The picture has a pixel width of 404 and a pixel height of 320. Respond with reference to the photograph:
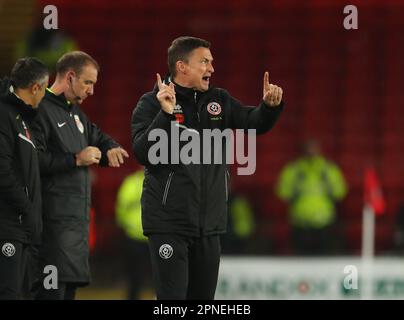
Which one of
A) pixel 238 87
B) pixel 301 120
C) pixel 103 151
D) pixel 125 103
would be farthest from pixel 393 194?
pixel 103 151

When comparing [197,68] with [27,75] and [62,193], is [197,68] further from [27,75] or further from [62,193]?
[62,193]

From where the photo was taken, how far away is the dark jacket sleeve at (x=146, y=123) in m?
5.51

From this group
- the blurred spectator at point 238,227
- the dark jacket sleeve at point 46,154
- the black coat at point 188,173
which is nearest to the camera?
the black coat at point 188,173

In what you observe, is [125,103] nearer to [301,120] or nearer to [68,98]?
[301,120]

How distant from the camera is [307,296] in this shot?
10648mm

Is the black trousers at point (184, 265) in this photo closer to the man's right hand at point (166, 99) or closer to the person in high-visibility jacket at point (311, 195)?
the man's right hand at point (166, 99)

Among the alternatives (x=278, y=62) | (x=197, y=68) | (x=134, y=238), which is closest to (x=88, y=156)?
(x=197, y=68)

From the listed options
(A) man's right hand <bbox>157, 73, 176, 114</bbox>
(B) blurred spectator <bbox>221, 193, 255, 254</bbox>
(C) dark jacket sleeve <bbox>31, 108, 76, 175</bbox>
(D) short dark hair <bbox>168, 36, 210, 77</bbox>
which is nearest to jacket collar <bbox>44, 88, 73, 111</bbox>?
(C) dark jacket sleeve <bbox>31, 108, 76, 175</bbox>

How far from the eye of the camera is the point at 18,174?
5.65m

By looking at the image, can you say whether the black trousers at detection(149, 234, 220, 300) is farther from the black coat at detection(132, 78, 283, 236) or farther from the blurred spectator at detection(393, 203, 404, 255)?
the blurred spectator at detection(393, 203, 404, 255)

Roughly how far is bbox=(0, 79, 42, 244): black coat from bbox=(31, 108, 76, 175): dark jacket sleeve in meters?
0.21

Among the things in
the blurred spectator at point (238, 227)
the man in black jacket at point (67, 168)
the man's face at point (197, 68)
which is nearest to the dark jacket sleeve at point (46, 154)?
the man in black jacket at point (67, 168)

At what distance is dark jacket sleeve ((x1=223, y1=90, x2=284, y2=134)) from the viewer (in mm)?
5656

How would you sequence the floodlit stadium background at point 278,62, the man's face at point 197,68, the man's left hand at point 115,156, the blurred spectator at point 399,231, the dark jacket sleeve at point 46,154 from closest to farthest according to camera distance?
the man's face at point 197,68 → the dark jacket sleeve at point 46,154 → the man's left hand at point 115,156 → the blurred spectator at point 399,231 → the floodlit stadium background at point 278,62
